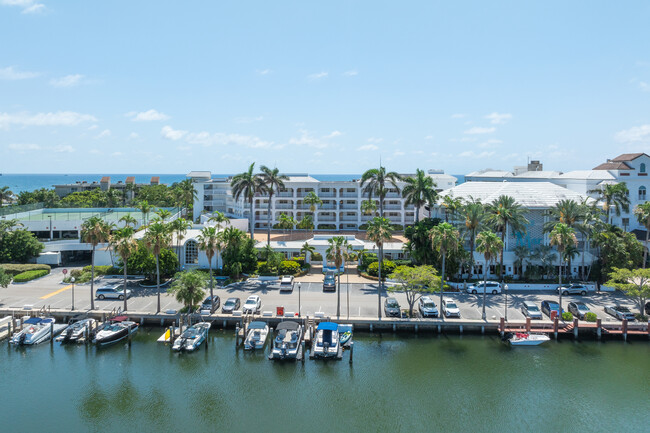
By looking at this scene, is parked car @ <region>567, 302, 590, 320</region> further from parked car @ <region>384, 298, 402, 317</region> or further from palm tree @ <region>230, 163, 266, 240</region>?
palm tree @ <region>230, 163, 266, 240</region>

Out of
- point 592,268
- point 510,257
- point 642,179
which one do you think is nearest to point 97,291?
point 510,257

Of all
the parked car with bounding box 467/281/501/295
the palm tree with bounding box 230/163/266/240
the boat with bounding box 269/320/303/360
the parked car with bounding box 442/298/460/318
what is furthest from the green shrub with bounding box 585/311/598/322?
the palm tree with bounding box 230/163/266/240

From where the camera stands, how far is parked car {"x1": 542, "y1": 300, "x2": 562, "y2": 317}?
4900cm

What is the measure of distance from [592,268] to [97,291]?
59.1 meters

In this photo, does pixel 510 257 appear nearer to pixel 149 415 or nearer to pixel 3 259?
pixel 149 415

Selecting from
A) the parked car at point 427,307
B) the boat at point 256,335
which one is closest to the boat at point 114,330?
the boat at point 256,335

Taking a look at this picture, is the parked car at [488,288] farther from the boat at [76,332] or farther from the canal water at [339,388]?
the boat at [76,332]

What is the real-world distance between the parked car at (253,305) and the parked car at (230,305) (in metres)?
1.02

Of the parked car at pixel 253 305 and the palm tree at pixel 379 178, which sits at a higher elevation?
the palm tree at pixel 379 178

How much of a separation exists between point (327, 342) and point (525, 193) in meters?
39.9

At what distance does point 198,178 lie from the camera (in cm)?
11456

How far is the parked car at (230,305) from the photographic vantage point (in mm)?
49344

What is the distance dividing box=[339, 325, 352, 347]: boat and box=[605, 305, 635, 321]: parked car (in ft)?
89.3

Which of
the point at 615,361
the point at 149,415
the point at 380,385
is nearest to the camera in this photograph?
the point at 149,415
